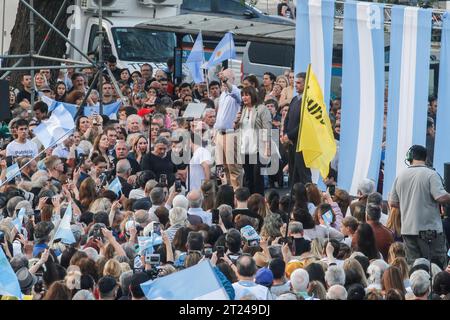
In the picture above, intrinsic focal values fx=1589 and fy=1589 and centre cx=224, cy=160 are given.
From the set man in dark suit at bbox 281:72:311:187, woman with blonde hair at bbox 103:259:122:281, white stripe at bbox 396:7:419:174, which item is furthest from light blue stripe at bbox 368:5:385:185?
woman with blonde hair at bbox 103:259:122:281

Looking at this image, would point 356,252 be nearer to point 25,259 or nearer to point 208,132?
point 25,259

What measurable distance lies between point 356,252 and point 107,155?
5.76m

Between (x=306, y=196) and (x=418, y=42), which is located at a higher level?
(x=418, y=42)

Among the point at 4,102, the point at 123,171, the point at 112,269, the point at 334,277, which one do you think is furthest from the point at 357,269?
the point at 4,102

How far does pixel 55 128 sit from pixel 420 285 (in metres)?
Answer: 7.51

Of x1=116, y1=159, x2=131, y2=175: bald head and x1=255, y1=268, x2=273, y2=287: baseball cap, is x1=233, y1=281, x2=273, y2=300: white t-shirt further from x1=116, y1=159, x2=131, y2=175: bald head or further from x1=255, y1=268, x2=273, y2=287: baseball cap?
x1=116, y1=159, x2=131, y2=175: bald head

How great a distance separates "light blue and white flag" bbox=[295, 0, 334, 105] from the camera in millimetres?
16953

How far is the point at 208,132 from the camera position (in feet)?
61.4

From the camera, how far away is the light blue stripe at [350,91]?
55.9 ft

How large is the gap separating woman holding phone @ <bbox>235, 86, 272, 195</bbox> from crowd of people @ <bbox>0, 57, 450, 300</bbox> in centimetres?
2

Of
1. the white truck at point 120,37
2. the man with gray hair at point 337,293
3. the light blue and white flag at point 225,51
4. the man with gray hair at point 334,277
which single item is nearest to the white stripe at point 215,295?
the man with gray hair at point 337,293

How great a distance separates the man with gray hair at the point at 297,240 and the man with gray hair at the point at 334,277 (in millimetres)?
1717
